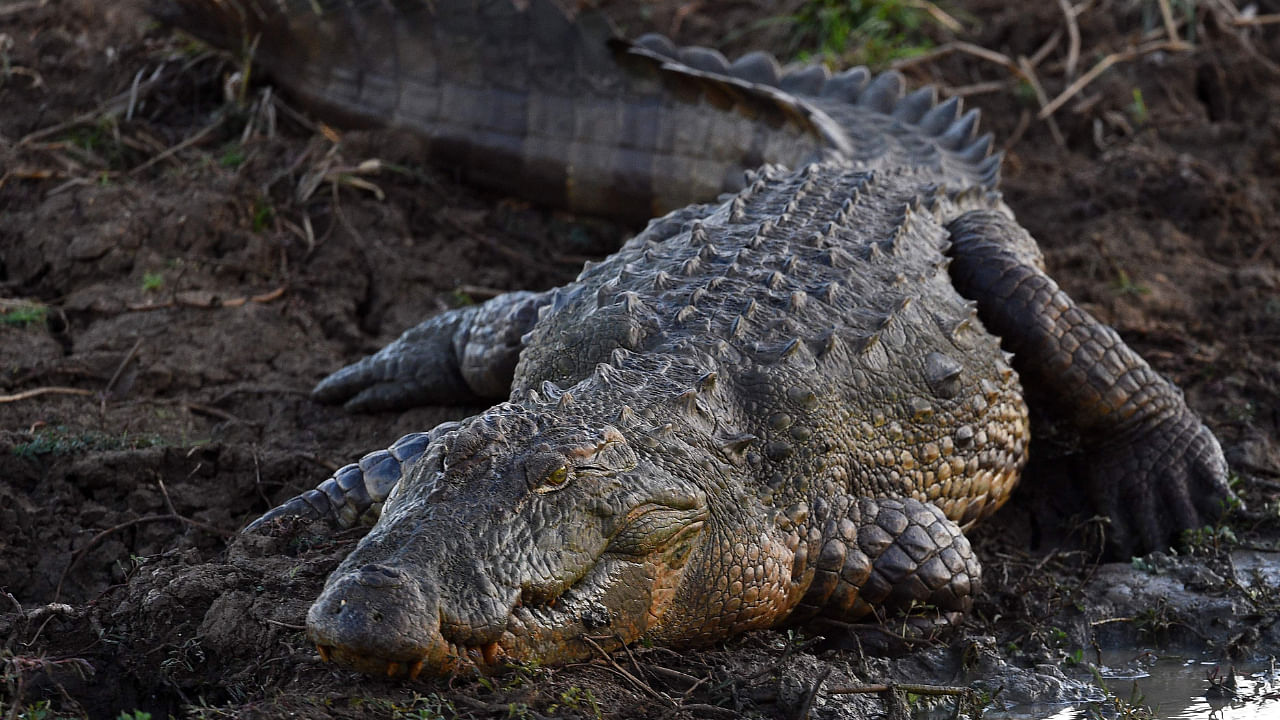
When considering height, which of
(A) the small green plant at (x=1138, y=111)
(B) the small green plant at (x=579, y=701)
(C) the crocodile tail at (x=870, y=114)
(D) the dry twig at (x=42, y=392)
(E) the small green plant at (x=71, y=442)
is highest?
(A) the small green plant at (x=1138, y=111)

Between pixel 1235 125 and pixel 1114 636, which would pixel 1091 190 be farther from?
pixel 1114 636

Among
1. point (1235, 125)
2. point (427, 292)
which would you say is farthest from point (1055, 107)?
point (427, 292)

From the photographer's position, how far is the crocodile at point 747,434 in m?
2.43

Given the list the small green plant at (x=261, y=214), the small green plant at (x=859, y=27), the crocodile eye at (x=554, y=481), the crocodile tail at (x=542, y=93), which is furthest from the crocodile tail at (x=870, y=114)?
the crocodile eye at (x=554, y=481)

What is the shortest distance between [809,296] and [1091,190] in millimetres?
3410

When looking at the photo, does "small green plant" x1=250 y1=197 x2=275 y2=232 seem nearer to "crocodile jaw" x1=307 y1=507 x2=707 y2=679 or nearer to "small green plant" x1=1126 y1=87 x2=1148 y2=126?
"crocodile jaw" x1=307 y1=507 x2=707 y2=679

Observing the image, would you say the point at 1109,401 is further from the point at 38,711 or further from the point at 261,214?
the point at 261,214

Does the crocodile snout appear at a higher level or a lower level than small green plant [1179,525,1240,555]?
higher

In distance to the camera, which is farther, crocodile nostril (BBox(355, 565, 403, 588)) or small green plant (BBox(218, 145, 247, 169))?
small green plant (BBox(218, 145, 247, 169))

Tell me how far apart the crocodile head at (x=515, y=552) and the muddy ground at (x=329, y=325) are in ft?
0.40

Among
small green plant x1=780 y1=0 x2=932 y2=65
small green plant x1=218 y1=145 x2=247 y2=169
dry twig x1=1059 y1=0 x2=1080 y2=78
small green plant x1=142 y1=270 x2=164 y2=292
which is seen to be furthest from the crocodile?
dry twig x1=1059 y1=0 x2=1080 y2=78

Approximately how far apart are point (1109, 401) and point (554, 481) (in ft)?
7.72

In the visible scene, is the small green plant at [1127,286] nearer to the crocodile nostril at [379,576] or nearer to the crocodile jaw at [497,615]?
the crocodile jaw at [497,615]

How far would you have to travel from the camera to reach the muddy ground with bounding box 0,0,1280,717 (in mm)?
2730
